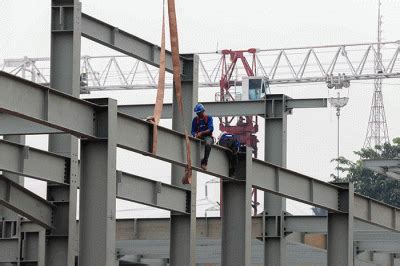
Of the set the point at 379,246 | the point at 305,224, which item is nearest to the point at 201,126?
the point at 305,224

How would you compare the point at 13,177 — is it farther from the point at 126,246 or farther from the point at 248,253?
the point at 126,246

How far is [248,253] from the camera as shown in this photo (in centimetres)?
3378

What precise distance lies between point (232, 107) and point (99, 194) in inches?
630

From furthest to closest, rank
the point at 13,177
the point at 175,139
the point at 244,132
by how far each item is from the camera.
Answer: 1. the point at 244,132
2. the point at 13,177
3. the point at 175,139

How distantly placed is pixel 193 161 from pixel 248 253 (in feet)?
9.76

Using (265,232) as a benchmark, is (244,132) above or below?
above

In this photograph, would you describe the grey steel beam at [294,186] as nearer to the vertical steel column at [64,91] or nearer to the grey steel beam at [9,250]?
the vertical steel column at [64,91]

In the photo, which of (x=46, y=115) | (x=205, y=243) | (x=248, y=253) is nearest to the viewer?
(x=46, y=115)

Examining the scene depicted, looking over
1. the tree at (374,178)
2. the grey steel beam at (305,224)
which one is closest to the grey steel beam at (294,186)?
the grey steel beam at (305,224)

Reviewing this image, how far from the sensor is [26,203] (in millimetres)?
32469

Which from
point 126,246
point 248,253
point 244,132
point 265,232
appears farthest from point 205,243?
point 244,132

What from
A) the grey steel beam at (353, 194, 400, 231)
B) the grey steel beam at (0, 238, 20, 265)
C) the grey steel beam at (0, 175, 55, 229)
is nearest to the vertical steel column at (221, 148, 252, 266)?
the grey steel beam at (0, 175, 55, 229)

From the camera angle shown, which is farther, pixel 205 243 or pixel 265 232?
pixel 205 243

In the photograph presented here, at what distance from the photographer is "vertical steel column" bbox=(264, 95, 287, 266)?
41031 mm
